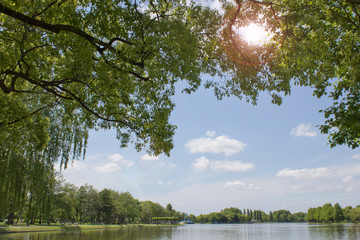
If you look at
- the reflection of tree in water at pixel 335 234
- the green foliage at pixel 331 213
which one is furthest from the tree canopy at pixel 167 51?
the green foliage at pixel 331 213

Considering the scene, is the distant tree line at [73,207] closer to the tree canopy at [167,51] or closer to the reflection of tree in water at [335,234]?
the tree canopy at [167,51]

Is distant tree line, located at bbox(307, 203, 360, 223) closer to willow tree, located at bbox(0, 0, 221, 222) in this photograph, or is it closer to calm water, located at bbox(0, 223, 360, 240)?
calm water, located at bbox(0, 223, 360, 240)

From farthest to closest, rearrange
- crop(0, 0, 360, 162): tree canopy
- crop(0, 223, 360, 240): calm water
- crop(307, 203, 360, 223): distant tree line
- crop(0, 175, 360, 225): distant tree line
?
crop(307, 203, 360, 223): distant tree line < crop(0, 223, 360, 240): calm water < crop(0, 175, 360, 225): distant tree line < crop(0, 0, 360, 162): tree canopy

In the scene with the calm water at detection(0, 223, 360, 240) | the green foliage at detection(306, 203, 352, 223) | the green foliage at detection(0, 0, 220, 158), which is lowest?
the green foliage at detection(306, 203, 352, 223)

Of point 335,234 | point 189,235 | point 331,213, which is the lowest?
point 331,213

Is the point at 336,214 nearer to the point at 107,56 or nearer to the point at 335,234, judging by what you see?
the point at 335,234

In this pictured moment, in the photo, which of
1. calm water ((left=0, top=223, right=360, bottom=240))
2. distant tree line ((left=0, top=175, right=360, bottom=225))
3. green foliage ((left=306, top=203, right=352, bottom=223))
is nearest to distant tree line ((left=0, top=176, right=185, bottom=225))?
distant tree line ((left=0, top=175, right=360, bottom=225))

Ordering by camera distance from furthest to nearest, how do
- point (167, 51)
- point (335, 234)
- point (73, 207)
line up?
point (73, 207) → point (335, 234) → point (167, 51)

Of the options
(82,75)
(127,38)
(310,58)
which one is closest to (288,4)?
(310,58)

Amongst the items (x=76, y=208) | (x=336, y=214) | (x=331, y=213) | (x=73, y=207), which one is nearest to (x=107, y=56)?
(x=73, y=207)

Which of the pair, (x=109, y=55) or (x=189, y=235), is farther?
(x=189, y=235)

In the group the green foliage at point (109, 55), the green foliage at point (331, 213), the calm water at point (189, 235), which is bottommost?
the green foliage at point (331, 213)

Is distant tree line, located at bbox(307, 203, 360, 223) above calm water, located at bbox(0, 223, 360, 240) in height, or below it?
below

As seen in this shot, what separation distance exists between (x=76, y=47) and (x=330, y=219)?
146992mm
